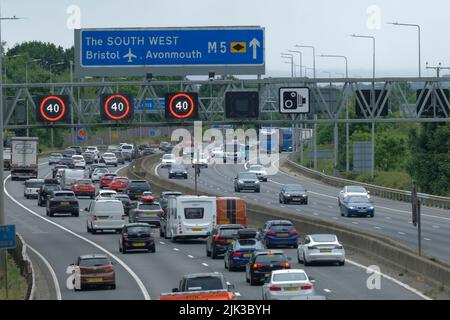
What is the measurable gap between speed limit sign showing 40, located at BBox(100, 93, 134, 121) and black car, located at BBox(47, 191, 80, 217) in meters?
22.0

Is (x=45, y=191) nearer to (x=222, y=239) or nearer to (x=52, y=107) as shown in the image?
(x=52, y=107)

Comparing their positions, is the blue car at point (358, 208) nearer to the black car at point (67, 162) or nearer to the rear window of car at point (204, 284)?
the rear window of car at point (204, 284)

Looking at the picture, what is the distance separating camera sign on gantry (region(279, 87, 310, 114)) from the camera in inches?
2283

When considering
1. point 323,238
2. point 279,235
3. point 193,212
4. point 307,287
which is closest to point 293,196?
point 193,212

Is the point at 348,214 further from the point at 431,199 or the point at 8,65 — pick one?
the point at 8,65

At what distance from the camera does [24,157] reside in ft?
368

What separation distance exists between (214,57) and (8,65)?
123 meters

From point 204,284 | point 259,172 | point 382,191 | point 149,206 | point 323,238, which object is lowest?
point 382,191

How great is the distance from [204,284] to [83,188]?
210 ft

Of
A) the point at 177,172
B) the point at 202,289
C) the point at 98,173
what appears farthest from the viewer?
the point at 177,172

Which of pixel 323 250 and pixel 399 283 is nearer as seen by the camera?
pixel 399 283

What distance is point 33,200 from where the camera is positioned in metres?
97.1

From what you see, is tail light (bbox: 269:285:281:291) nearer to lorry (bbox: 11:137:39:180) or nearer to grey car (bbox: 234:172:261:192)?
grey car (bbox: 234:172:261:192)
